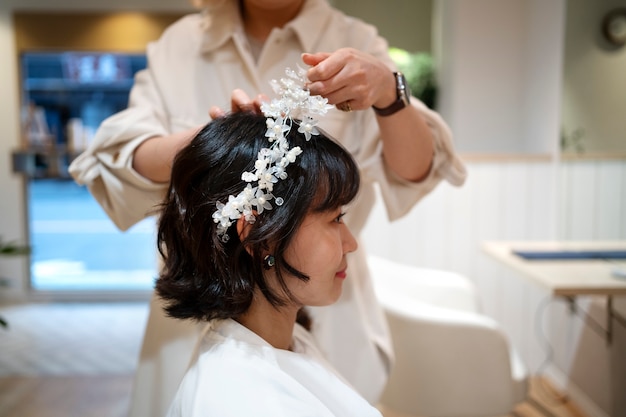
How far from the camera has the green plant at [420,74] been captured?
13.3 ft

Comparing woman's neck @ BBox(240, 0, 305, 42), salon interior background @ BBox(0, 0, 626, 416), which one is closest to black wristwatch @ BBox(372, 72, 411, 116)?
woman's neck @ BBox(240, 0, 305, 42)

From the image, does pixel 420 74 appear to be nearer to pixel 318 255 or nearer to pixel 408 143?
pixel 408 143

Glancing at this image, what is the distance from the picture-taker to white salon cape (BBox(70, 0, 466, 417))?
1.03m

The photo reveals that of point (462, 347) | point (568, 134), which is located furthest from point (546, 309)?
point (462, 347)

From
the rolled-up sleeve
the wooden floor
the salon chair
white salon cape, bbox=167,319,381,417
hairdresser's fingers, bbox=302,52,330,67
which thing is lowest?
the wooden floor

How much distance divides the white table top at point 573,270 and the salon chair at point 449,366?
246 mm

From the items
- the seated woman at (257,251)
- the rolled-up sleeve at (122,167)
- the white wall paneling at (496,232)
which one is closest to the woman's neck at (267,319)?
the seated woman at (257,251)

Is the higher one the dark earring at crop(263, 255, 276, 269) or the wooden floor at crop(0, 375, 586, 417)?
the dark earring at crop(263, 255, 276, 269)

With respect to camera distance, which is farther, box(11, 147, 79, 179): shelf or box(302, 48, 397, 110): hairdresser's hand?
box(11, 147, 79, 179): shelf

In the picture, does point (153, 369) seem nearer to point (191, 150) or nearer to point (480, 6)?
point (191, 150)

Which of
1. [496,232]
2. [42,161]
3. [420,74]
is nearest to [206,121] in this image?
[496,232]

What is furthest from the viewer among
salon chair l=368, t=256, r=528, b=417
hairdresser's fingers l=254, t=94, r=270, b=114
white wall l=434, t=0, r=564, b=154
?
white wall l=434, t=0, r=564, b=154

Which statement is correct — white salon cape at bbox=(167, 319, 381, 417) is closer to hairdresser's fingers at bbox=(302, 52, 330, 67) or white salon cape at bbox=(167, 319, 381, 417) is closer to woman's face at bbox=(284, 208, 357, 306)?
woman's face at bbox=(284, 208, 357, 306)

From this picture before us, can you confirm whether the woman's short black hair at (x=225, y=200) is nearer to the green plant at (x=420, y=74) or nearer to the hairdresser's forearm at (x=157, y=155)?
the hairdresser's forearm at (x=157, y=155)
